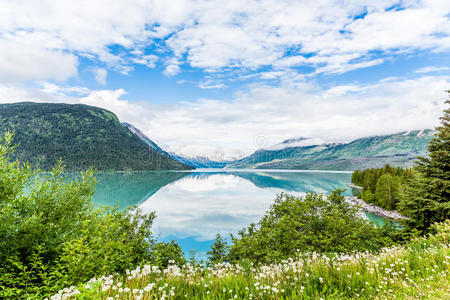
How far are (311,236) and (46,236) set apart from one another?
53.6 ft

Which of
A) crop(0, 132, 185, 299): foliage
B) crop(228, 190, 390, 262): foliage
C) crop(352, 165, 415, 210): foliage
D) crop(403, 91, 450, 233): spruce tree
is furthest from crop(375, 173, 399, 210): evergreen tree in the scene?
crop(0, 132, 185, 299): foliage

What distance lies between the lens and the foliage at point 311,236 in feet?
52.9

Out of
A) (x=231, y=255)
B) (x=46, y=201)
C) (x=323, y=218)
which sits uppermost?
(x=46, y=201)

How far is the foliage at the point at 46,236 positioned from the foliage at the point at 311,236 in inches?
388

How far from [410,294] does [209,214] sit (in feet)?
219

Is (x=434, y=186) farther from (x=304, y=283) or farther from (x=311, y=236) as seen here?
(x=304, y=283)

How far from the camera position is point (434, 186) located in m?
23.5

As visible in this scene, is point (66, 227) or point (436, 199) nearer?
point (66, 227)

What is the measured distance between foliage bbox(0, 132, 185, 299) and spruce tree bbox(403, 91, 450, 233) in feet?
92.9

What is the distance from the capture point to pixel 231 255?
1819cm

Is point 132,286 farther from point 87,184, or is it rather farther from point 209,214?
point 209,214

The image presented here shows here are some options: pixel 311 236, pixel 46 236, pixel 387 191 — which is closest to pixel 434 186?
pixel 311 236

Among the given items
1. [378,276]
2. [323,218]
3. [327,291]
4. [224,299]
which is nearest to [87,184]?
[224,299]

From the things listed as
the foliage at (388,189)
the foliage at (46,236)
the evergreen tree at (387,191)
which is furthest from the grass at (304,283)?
the evergreen tree at (387,191)
